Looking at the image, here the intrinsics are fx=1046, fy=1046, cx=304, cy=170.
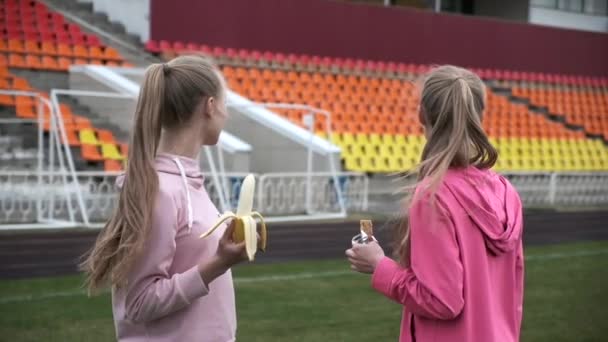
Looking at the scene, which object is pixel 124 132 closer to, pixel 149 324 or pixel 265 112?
pixel 265 112

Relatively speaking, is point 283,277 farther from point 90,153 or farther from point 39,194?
point 90,153

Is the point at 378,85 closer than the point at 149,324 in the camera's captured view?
No

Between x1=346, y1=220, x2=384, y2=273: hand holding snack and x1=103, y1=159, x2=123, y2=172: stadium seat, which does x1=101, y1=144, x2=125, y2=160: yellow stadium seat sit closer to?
x1=103, y1=159, x2=123, y2=172: stadium seat

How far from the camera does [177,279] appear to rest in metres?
3.03

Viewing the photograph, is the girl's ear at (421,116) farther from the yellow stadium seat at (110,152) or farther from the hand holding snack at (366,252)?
the yellow stadium seat at (110,152)

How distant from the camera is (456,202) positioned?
3314mm

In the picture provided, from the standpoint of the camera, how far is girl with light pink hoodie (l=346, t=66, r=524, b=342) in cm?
327

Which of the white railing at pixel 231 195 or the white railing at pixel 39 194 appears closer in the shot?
the white railing at pixel 39 194

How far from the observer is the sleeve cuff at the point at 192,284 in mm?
3002

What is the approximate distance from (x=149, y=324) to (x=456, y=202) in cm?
103

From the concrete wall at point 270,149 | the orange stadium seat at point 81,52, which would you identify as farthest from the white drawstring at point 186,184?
the orange stadium seat at point 81,52

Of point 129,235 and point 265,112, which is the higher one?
point 129,235

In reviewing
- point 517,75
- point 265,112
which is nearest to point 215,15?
point 265,112

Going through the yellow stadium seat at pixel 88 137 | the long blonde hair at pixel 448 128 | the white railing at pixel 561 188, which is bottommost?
the white railing at pixel 561 188
